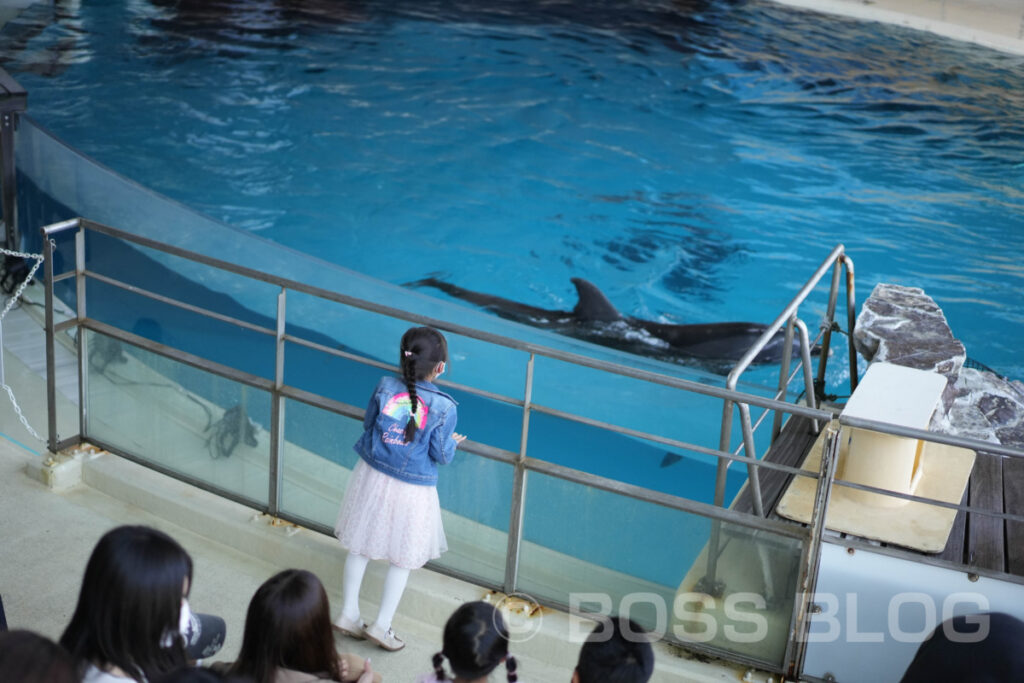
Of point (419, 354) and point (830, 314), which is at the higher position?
point (419, 354)

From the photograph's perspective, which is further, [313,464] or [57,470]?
[57,470]

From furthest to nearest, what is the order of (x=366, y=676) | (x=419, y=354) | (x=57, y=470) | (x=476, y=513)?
(x=57, y=470)
(x=476, y=513)
(x=419, y=354)
(x=366, y=676)

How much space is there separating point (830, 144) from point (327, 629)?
44.7 feet

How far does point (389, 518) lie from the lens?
10.5 feet

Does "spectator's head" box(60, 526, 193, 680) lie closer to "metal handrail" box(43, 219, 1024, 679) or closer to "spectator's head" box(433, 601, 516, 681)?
"spectator's head" box(433, 601, 516, 681)

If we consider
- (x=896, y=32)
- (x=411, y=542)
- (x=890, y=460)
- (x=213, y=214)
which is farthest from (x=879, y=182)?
(x=411, y=542)

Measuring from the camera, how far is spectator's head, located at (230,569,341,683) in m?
2.06

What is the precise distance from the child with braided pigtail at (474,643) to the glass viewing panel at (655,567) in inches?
47.1

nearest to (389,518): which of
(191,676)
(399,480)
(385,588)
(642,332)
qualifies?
(399,480)

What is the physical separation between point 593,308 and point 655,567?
25.4ft

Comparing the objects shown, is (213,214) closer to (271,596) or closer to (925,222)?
(925,222)

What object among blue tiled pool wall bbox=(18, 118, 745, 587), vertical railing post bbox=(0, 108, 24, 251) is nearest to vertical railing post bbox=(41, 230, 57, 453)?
vertical railing post bbox=(0, 108, 24, 251)

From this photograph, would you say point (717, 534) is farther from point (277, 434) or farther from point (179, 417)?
point (179, 417)

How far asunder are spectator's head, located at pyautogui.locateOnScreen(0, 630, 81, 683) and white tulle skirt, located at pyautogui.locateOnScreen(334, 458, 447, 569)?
5.70 ft
